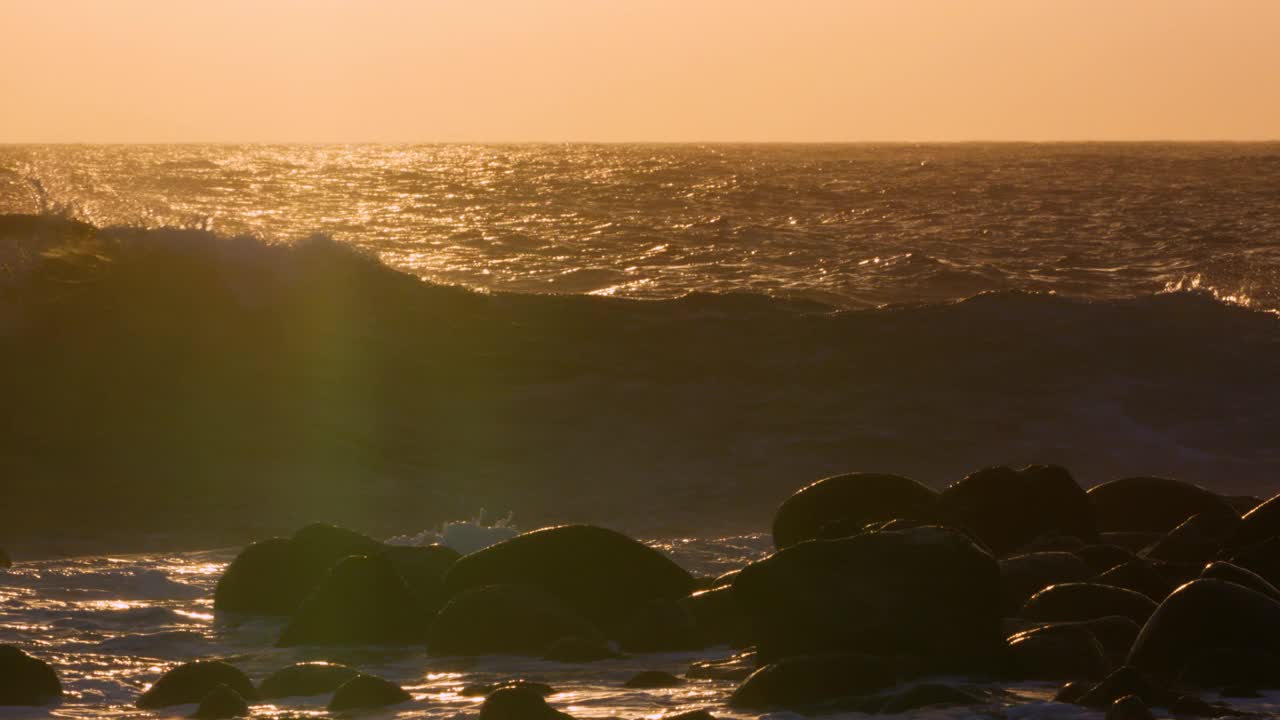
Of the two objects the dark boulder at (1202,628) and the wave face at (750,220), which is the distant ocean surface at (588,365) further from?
the dark boulder at (1202,628)

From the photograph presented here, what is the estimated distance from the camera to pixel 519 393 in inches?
765

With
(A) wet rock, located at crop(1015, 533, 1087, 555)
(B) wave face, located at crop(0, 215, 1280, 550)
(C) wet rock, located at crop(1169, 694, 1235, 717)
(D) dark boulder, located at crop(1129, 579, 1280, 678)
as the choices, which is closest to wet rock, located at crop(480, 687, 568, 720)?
(C) wet rock, located at crop(1169, 694, 1235, 717)

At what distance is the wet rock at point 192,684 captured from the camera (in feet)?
21.6

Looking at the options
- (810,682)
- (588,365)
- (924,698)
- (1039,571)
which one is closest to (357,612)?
(810,682)

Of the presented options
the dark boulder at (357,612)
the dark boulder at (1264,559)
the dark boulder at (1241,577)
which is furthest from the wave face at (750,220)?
the dark boulder at (1241,577)

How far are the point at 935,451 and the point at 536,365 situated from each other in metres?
5.66

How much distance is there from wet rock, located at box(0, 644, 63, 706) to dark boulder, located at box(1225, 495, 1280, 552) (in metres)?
5.97

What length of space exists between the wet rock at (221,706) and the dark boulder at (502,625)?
139 centimetres

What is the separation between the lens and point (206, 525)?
13.5m

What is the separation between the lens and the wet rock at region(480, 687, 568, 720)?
579cm

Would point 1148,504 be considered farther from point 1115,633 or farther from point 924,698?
point 924,698

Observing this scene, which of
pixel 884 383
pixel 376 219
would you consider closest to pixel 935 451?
pixel 884 383

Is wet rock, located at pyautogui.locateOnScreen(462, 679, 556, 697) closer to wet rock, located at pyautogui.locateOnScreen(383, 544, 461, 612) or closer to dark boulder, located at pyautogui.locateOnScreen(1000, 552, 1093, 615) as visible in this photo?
wet rock, located at pyautogui.locateOnScreen(383, 544, 461, 612)

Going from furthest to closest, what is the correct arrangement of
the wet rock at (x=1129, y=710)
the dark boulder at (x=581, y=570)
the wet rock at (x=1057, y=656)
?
the dark boulder at (x=581, y=570) → the wet rock at (x=1057, y=656) → the wet rock at (x=1129, y=710)
